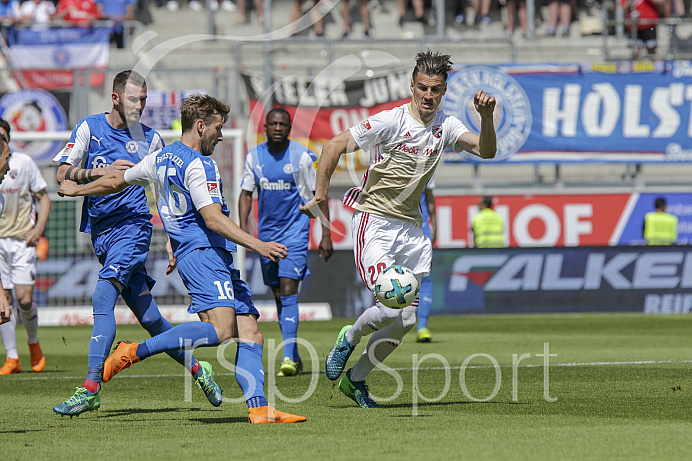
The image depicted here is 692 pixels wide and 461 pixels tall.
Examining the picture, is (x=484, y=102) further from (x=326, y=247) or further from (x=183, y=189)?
(x=326, y=247)

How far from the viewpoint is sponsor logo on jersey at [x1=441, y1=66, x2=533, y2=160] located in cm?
2173

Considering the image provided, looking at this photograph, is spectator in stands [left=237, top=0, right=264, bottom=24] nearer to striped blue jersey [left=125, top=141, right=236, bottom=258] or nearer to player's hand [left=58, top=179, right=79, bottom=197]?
player's hand [left=58, top=179, right=79, bottom=197]

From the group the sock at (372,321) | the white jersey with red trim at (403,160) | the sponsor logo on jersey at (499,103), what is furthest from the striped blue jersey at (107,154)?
the sponsor logo on jersey at (499,103)

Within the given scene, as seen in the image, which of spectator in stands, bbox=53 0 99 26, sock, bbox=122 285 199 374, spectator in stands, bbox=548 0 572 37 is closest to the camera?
sock, bbox=122 285 199 374

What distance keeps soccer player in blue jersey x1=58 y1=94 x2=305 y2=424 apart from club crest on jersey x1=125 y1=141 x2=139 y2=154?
1.05 metres

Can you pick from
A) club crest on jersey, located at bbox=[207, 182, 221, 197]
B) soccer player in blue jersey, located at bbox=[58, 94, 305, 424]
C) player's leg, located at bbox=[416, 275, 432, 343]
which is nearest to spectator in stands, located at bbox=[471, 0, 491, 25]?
player's leg, located at bbox=[416, 275, 432, 343]

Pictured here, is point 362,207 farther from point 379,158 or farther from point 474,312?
point 474,312

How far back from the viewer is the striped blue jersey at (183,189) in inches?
257

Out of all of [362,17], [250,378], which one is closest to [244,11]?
[362,17]

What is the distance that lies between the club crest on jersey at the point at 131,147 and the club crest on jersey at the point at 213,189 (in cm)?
163

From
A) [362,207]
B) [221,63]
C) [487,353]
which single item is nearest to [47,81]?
[221,63]

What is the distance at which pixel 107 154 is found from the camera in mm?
7898

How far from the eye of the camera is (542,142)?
73.6 ft

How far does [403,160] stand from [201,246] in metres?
1.77
